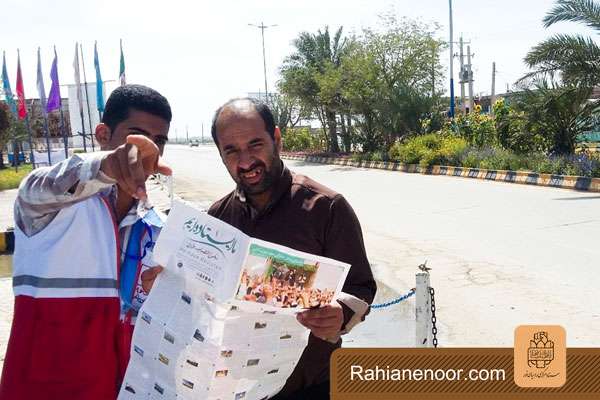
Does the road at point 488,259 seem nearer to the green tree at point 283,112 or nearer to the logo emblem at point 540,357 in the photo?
the logo emblem at point 540,357

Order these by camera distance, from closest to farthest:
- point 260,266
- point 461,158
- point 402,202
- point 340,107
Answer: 1. point 260,266
2. point 402,202
3. point 461,158
4. point 340,107

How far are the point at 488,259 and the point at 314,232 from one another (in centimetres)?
616

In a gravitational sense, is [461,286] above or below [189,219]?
below

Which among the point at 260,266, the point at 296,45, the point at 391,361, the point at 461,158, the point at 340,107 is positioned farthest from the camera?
the point at 296,45

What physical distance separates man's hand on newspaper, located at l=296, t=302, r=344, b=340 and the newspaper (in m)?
0.03

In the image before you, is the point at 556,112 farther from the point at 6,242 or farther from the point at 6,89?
the point at 6,89

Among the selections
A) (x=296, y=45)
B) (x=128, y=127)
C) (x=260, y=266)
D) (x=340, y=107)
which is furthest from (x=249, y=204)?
(x=296, y=45)

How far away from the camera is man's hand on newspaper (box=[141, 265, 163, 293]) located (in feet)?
5.47

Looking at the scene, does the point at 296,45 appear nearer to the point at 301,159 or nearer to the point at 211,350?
the point at 301,159

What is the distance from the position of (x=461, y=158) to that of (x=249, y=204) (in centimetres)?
2008

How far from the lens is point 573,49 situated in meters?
14.8

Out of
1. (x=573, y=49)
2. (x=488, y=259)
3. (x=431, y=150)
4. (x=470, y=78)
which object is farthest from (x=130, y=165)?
(x=470, y=78)

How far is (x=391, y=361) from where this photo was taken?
2256 millimetres

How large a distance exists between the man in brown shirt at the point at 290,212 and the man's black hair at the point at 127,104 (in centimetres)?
19
